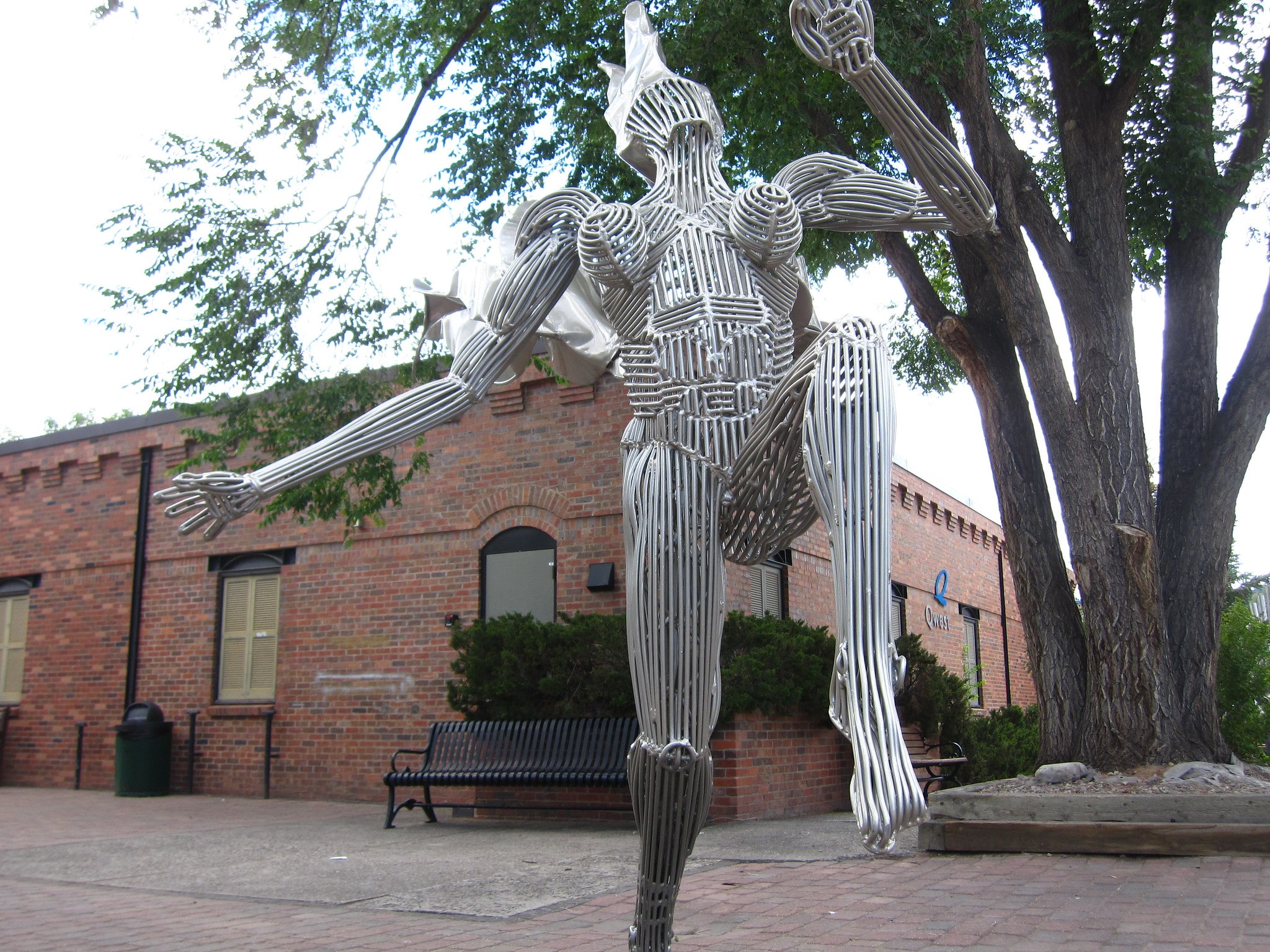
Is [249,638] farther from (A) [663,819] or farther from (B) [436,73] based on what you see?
(A) [663,819]

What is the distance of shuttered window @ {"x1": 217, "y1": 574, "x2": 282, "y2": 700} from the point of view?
12523 millimetres

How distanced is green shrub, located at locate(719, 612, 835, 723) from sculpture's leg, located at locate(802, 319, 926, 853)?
20.2 ft

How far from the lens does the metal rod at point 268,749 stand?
1208 cm

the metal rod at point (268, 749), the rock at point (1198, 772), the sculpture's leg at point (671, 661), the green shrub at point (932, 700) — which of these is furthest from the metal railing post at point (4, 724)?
the sculpture's leg at point (671, 661)

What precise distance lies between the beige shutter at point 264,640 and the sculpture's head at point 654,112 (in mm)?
10065

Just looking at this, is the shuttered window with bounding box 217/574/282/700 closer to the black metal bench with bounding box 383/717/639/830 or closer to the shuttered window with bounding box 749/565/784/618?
the black metal bench with bounding box 383/717/639/830

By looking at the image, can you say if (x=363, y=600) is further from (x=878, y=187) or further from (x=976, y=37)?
(x=878, y=187)

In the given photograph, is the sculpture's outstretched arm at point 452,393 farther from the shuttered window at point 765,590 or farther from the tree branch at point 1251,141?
the shuttered window at point 765,590

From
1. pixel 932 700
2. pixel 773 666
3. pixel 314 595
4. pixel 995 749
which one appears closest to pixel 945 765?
pixel 932 700

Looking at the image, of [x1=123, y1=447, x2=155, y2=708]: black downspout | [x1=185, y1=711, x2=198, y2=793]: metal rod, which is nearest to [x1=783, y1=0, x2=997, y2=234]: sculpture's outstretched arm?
[x1=185, y1=711, x2=198, y2=793]: metal rod

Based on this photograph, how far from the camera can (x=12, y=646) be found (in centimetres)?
1465

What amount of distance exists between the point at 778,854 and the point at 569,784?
219cm

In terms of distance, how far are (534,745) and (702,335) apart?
6825 mm

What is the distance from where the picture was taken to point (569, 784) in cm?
845
